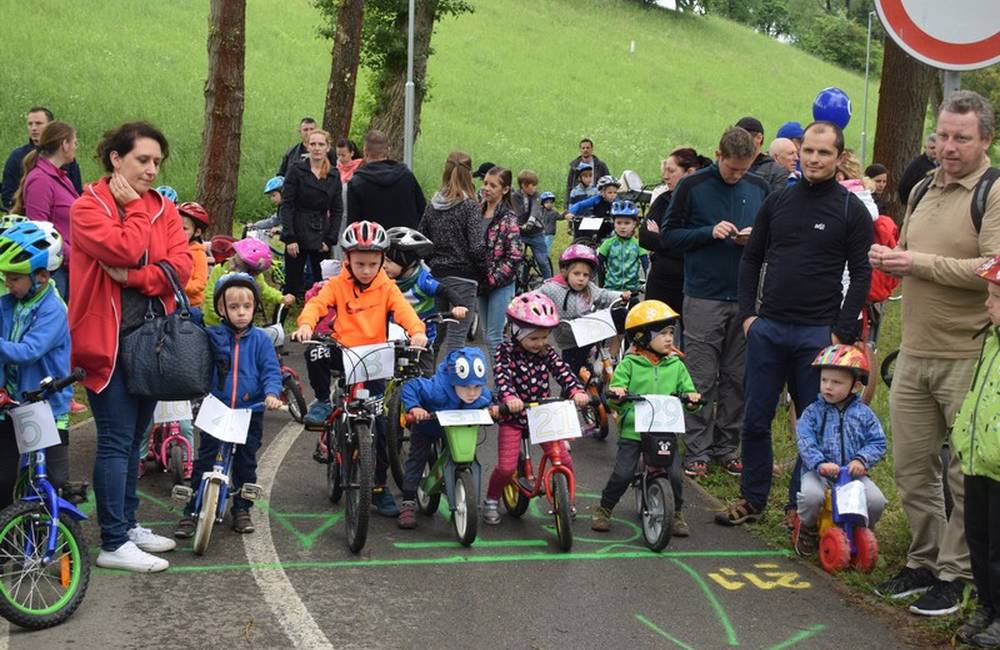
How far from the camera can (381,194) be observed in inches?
470

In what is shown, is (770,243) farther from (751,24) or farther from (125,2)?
(751,24)

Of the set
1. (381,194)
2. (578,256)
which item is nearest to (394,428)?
(578,256)

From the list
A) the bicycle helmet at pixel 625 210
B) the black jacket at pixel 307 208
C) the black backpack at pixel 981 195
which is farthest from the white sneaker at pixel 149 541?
the black jacket at pixel 307 208

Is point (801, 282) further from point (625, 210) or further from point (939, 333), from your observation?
point (625, 210)

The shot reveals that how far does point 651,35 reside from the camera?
93.1 m

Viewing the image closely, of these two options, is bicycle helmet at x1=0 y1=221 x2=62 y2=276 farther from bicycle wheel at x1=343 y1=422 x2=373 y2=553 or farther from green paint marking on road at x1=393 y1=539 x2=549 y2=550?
green paint marking on road at x1=393 y1=539 x2=549 y2=550

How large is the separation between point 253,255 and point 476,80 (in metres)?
58.0

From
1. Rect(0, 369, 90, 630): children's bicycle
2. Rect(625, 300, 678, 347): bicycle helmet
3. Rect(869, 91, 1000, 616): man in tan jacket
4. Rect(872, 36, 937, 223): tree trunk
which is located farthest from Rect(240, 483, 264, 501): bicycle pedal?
Rect(872, 36, 937, 223): tree trunk

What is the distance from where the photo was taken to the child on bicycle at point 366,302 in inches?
318

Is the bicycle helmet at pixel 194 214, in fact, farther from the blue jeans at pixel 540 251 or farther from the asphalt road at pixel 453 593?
the blue jeans at pixel 540 251

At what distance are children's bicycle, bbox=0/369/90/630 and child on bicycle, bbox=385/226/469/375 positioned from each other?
3.36 meters

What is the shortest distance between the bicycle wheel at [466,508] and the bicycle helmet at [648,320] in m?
1.44

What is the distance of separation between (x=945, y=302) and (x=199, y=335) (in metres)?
4.00

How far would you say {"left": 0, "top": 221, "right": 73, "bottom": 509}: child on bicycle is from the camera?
6.48 metres
